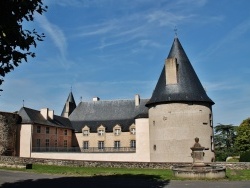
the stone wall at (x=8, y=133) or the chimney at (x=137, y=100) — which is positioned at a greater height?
the chimney at (x=137, y=100)

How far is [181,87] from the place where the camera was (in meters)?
29.8

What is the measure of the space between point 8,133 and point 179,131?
1862 centimetres

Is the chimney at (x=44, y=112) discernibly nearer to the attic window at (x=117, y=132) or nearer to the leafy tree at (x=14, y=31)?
the attic window at (x=117, y=132)

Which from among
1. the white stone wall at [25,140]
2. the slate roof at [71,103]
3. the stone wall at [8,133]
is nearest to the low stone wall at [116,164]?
the stone wall at [8,133]

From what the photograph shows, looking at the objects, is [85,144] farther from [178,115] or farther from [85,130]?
[178,115]

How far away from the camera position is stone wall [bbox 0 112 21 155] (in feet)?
108

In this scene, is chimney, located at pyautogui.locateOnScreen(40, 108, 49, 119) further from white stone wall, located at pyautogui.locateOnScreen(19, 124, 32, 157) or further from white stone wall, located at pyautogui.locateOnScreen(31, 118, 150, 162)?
white stone wall, located at pyautogui.locateOnScreen(31, 118, 150, 162)

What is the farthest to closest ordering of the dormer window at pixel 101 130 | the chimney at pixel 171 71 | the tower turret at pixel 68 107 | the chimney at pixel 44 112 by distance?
the tower turret at pixel 68 107, the dormer window at pixel 101 130, the chimney at pixel 44 112, the chimney at pixel 171 71

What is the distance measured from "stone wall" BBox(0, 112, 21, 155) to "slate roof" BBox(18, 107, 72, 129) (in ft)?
3.91

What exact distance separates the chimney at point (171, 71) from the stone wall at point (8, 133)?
58.7ft

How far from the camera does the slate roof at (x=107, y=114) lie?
4241 centimetres

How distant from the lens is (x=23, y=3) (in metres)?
8.98

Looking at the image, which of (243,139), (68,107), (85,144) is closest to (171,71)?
(85,144)

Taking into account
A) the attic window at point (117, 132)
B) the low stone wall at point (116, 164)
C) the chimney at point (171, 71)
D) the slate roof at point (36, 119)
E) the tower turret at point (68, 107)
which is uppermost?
the chimney at point (171, 71)
